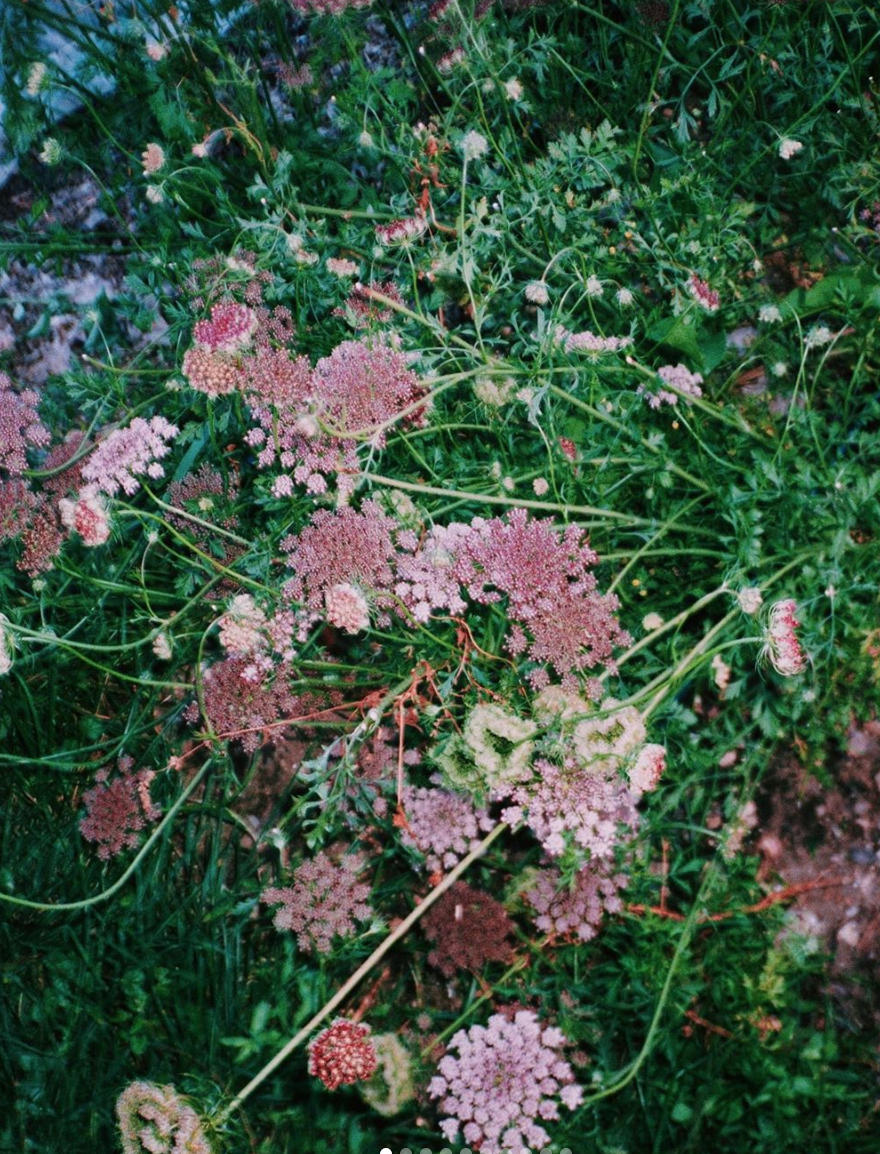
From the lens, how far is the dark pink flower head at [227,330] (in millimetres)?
2086

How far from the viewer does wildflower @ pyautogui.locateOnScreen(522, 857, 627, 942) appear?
2.49 metres

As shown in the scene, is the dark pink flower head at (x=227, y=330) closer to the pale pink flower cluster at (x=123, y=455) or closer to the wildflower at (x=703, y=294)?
the pale pink flower cluster at (x=123, y=455)

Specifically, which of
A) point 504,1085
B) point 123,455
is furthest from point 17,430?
point 504,1085

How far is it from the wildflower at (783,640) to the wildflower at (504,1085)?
1.10 m

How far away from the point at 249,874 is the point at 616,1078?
3.76 ft

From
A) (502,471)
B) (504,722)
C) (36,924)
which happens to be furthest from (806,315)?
(36,924)

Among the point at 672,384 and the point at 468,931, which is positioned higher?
the point at 672,384

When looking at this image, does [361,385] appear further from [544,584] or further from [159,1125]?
[159,1125]

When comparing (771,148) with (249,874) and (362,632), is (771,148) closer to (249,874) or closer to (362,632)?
(362,632)

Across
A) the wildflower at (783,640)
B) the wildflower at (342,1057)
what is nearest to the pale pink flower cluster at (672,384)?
the wildflower at (783,640)

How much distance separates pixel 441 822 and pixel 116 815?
3.04ft

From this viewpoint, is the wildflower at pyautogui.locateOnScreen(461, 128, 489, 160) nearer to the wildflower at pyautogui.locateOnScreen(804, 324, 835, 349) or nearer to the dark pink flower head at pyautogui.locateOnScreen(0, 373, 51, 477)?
the wildflower at pyautogui.locateOnScreen(804, 324, 835, 349)

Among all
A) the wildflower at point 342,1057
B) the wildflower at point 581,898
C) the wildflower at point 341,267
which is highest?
the wildflower at point 341,267

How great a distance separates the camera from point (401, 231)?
2279 millimetres
